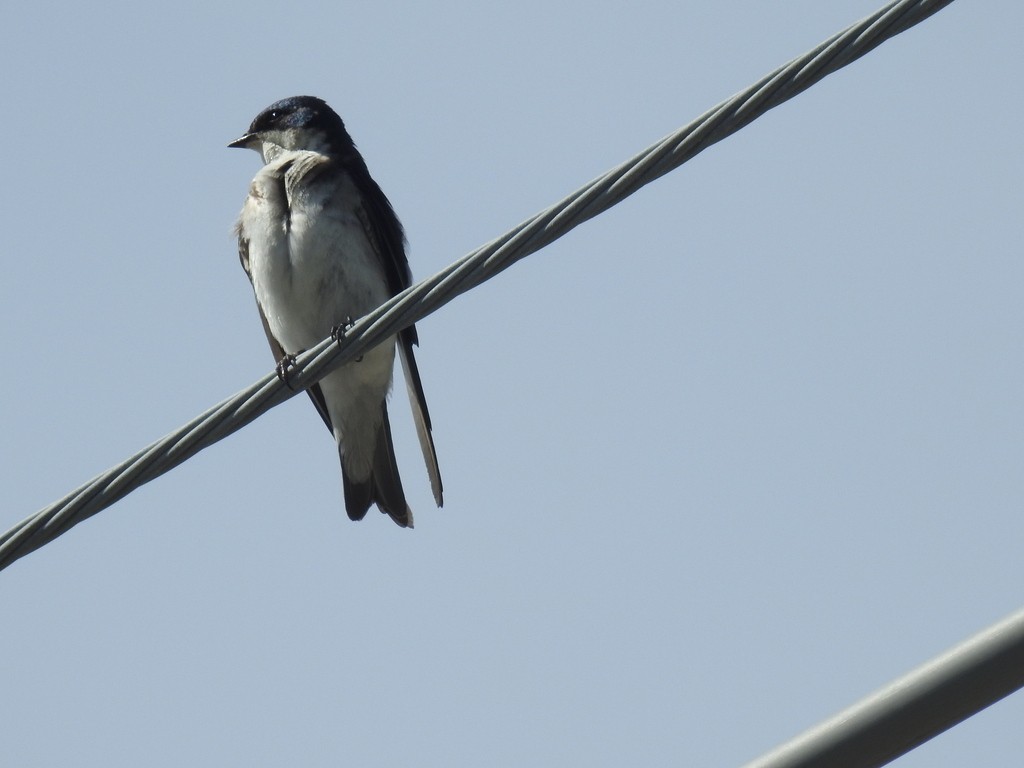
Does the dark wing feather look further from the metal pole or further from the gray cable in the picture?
the metal pole

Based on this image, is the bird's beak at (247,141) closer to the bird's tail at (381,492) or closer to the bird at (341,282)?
the bird at (341,282)

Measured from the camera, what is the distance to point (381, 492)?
6.86 m

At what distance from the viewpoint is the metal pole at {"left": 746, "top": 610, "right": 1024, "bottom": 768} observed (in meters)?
1.80

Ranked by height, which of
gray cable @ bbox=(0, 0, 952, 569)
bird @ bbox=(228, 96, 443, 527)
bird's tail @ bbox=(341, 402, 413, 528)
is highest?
bird @ bbox=(228, 96, 443, 527)

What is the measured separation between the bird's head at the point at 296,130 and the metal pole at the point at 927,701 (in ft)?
19.6

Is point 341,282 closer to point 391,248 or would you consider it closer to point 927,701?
point 391,248

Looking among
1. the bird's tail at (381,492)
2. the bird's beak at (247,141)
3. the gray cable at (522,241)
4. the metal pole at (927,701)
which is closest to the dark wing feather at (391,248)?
the bird's tail at (381,492)

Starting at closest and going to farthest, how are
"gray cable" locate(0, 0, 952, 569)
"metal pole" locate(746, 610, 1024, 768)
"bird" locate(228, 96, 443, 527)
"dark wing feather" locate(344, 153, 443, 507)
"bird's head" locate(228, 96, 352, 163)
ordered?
"metal pole" locate(746, 610, 1024, 768) < "gray cable" locate(0, 0, 952, 569) < "bird" locate(228, 96, 443, 527) < "dark wing feather" locate(344, 153, 443, 507) < "bird's head" locate(228, 96, 352, 163)

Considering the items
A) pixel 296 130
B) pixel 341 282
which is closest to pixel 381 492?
pixel 341 282

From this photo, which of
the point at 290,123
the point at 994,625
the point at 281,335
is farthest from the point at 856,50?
the point at 290,123

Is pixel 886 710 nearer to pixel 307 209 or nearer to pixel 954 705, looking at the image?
pixel 954 705

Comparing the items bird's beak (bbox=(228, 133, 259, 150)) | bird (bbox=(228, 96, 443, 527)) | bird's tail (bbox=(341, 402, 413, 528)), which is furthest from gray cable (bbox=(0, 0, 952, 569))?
bird's beak (bbox=(228, 133, 259, 150))

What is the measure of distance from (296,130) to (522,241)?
4.81m

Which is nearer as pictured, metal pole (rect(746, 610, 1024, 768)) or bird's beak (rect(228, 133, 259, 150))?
metal pole (rect(746, 610, 1024, 768))
